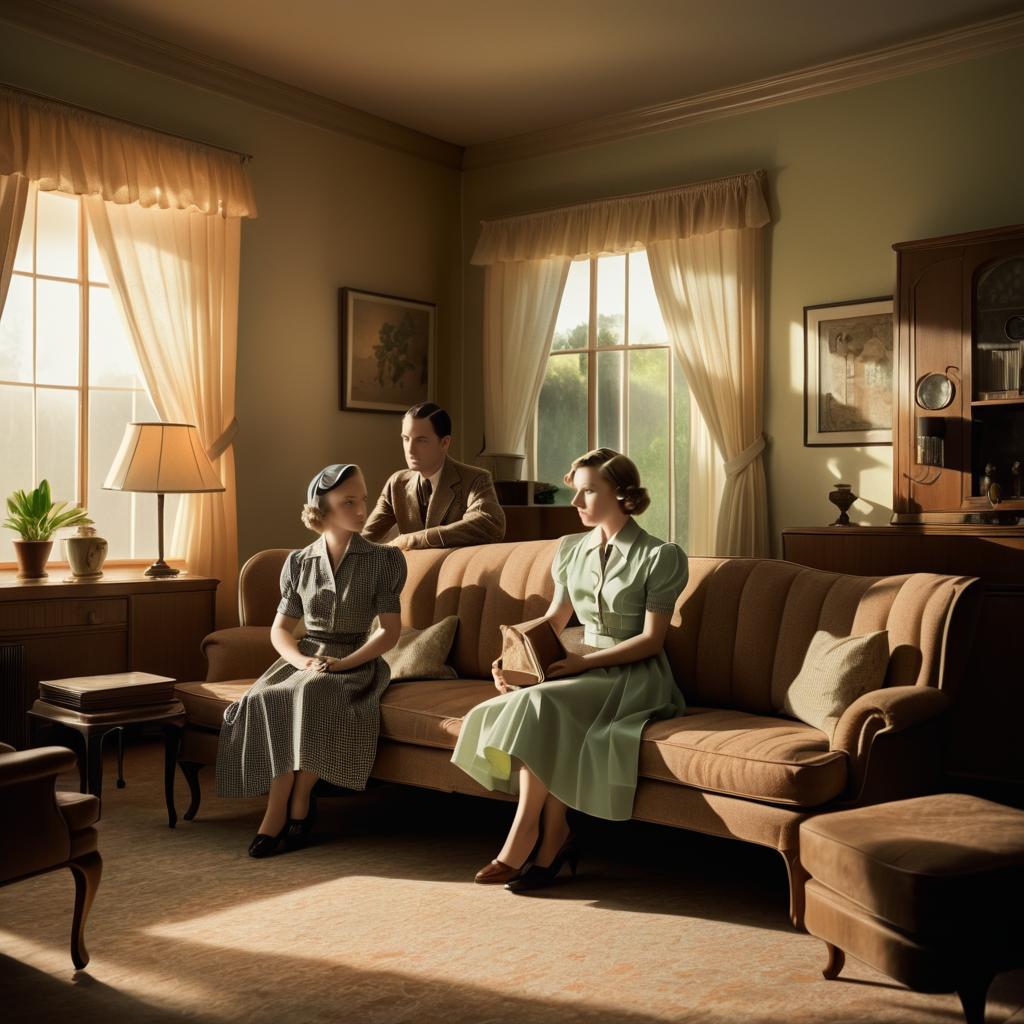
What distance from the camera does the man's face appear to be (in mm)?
4551

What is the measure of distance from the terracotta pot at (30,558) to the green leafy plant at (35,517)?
5 centimetres

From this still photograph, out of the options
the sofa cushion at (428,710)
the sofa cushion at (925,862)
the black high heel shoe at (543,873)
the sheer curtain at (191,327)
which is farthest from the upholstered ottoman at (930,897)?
the sheer curtain at (191,327)

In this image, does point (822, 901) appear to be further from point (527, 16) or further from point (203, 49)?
point (203, 49)

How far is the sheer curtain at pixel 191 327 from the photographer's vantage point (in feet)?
17.6

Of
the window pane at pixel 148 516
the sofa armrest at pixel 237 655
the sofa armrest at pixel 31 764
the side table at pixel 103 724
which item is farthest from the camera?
the window pane at pixel 148 516

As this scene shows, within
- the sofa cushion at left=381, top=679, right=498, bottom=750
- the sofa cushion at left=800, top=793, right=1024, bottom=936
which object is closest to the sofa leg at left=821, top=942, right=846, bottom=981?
the sofa cushion at left=800, top=793, right=1024, bottom=936

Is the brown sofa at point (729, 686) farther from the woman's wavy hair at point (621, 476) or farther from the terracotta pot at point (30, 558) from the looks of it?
the terracotta pot at point (30, 558)

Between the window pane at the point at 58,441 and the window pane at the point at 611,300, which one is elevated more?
the window pane at the point at 611,300

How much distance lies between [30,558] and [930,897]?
390 centimetres

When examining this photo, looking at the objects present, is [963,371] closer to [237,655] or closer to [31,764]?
[237,655]

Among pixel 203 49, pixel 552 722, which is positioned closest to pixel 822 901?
pixel 552 722

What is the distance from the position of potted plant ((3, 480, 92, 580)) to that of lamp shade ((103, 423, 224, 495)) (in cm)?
25

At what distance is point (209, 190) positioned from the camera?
559 cm

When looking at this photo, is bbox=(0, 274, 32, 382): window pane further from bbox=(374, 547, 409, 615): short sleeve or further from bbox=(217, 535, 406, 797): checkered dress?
bbox=(374, 547, 409, 615): short sleeve
